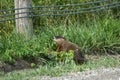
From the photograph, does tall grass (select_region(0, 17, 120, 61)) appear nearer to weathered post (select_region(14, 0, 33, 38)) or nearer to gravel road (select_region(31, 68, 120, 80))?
weathered post (select_region(14, 0, 33, 38))

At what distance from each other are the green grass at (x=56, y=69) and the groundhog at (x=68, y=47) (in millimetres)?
192

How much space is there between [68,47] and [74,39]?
1088 mm

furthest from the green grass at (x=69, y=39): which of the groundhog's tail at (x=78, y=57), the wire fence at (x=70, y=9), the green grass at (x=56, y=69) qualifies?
the wire fence at (x=70, y=9)

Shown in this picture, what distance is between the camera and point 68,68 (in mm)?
8695

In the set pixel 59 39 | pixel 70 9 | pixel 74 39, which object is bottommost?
pixel 74 39

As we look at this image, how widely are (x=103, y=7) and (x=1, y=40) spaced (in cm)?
352

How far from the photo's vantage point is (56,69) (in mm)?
8578

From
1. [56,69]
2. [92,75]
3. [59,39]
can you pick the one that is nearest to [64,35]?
[59,39]

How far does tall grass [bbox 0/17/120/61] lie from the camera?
376 inches

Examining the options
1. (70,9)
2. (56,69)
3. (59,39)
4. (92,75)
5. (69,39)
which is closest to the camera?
(92,75)

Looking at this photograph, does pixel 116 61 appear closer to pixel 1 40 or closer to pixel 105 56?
pixel 105 56

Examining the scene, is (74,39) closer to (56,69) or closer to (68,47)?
(68,47)

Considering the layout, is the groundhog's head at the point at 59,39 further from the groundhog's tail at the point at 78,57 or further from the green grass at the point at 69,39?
the groundhog's tail at the point at 78,57

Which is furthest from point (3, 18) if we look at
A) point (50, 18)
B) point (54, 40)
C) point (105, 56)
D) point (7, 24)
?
point (105, 56)
